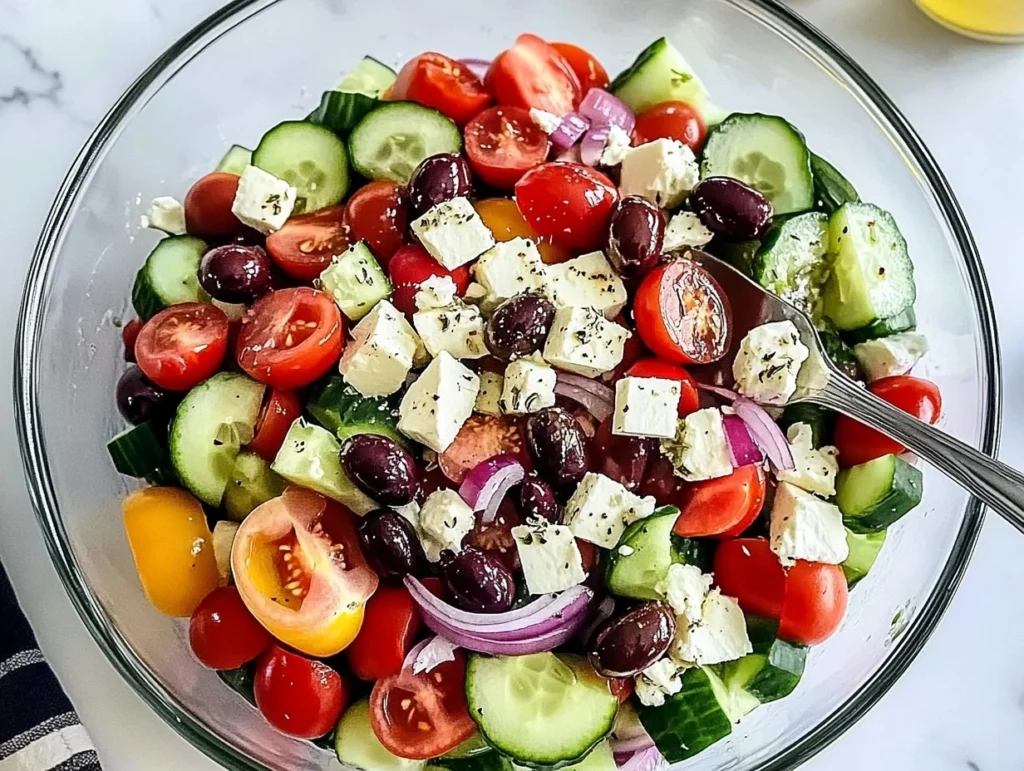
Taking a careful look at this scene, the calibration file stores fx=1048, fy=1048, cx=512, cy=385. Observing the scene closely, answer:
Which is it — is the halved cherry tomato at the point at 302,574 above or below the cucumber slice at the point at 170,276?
below

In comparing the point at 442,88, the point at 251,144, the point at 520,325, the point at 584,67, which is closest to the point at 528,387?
the point at 520,325

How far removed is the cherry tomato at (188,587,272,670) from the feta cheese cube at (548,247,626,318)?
2.40 feet

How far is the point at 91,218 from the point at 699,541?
132 centimetres

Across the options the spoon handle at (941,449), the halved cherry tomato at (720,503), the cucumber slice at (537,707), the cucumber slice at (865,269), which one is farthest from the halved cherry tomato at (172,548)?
the cucumber slice at (865,269)

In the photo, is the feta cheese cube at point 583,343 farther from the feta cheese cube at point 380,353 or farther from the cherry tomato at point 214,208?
the cherry tomato at point 214,208

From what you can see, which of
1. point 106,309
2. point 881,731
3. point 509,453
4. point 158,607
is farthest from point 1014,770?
point 106,309

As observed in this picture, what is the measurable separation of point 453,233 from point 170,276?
0.55 metres

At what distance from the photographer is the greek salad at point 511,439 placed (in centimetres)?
164

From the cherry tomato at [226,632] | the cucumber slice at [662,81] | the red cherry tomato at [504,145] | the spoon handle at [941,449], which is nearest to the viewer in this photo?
the spoon handle at [941,449]

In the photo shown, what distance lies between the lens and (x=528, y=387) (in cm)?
167

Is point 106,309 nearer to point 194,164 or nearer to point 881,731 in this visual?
point 194,164

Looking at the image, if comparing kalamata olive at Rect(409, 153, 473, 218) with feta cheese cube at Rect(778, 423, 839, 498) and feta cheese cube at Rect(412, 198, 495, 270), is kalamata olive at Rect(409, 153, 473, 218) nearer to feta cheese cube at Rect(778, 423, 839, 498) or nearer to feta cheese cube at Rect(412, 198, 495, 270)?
feta cheese cube at Rect(412, 198, 495, 270)

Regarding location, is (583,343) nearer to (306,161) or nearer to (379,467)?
(379,467)

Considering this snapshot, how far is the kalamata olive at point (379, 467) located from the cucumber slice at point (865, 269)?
828 mm
